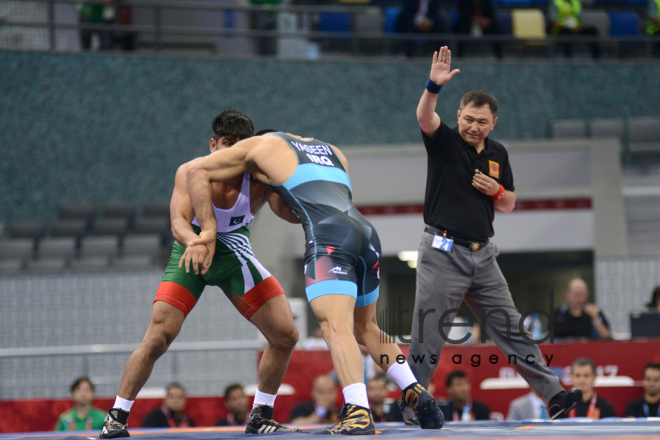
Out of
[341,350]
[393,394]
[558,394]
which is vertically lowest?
[393,394]

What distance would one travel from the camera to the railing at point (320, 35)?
35.7 ft

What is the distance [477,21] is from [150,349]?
9.37 m

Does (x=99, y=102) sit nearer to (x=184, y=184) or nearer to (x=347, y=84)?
(x=347, y=84)

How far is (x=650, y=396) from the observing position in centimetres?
589

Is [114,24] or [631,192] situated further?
[114,24]

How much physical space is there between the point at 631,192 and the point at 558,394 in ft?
23.5

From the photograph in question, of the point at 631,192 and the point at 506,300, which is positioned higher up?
the point at 631,192

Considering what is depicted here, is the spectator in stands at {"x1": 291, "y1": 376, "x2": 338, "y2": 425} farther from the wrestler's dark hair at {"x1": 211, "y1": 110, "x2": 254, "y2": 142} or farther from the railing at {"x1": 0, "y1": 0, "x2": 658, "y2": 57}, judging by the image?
the railing at {"x1": 0, "y1": 0, "x2": 658, "y2": 57}

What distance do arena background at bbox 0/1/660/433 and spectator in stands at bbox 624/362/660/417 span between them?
2.30 metres

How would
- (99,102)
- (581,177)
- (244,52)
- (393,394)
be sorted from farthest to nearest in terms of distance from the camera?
(244,52), (99,102), (581,177), (393,394)

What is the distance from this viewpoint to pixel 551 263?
34.0 feet

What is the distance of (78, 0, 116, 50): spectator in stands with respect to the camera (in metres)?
11.2

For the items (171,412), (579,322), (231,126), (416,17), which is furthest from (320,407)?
(416,17)

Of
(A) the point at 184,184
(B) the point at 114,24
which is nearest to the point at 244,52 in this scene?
(B) the point at 114,24
